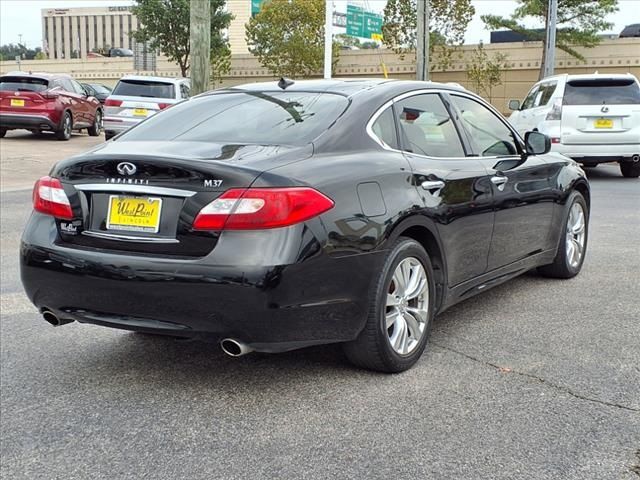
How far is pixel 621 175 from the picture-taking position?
1501cm

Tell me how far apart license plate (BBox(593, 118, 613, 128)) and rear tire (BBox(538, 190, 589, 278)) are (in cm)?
713

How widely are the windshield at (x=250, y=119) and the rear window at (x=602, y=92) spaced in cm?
978

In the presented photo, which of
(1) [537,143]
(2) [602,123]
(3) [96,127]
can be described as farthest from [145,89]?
(1) [537,143]

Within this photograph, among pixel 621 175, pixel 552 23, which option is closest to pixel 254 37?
pixel 552 23

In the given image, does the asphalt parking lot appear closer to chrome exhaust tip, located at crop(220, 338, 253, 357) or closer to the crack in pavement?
the crack in pavement

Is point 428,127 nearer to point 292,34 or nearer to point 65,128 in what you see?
point 65,128

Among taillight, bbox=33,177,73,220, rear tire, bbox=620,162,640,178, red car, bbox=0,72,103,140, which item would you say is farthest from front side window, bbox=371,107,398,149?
red car, bbox=0,72,103,140

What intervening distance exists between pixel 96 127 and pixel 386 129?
2097 cm

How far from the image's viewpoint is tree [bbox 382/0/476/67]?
36188 mm

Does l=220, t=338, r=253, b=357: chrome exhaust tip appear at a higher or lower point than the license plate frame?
lower

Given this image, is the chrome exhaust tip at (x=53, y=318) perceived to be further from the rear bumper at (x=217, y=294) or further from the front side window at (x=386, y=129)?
the front side window at (x=386, y=129)

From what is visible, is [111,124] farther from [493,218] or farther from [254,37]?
[254,37]

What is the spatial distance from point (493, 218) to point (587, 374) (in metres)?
1.19

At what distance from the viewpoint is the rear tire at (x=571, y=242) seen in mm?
6074
